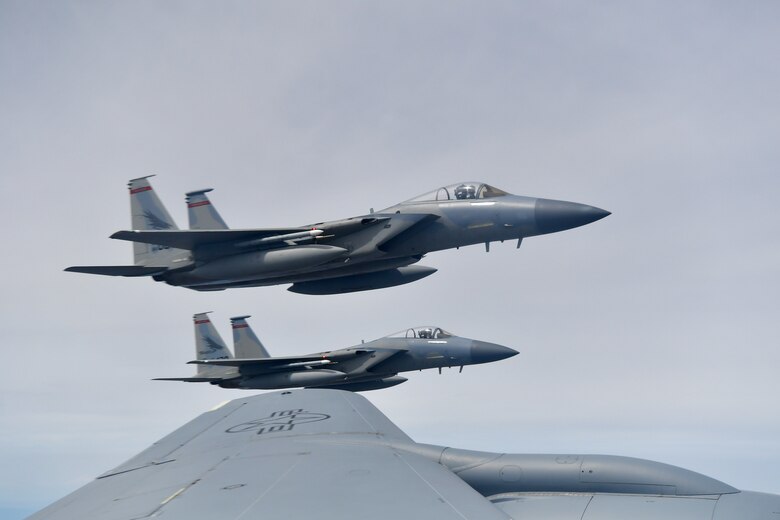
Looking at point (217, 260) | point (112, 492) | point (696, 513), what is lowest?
point (696, 513)

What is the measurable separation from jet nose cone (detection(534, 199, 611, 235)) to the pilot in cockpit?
9252 mm

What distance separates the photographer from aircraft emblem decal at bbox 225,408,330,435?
23.4ft

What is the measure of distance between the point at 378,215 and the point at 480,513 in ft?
63.8

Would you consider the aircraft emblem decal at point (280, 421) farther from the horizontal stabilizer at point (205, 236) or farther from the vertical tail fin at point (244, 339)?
the vertical tail fin at point (244, 339)

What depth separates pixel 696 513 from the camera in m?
6.03

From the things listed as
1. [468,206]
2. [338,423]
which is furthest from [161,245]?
[338,423]

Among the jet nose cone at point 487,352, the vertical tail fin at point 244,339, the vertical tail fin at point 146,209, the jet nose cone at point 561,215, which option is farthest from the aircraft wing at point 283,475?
the vertical tail fin at point 244,339

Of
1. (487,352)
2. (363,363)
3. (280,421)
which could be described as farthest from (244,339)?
(280,421)

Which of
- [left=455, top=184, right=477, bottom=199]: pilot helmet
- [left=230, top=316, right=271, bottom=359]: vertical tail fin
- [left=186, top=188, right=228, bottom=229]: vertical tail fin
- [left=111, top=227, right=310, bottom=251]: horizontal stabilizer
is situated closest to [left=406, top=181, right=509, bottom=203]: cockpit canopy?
[left=455, top=184, right=477, bottom=199]: pilot helmet

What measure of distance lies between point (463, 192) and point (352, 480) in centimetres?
1886

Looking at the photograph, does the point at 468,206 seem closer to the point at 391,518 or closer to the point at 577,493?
the point at 577,493

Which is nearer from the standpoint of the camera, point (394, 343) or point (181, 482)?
point (181, 482)

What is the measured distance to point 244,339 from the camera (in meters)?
39.0

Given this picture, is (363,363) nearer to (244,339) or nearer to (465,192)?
(244,339)
